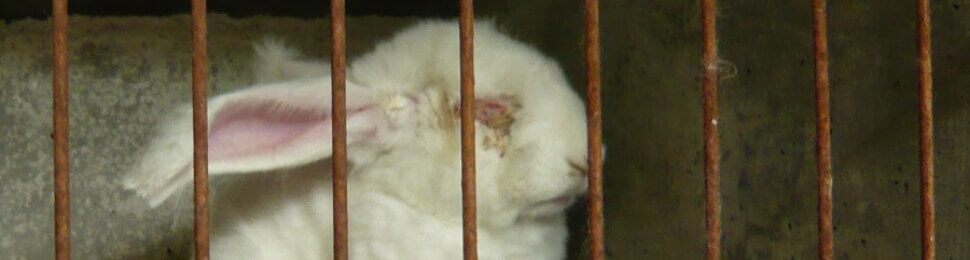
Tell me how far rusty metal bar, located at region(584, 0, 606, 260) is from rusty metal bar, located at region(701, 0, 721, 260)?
6.1 inches

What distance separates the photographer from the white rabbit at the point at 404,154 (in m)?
2.14

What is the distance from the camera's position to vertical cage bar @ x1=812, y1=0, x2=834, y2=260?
1.74 m

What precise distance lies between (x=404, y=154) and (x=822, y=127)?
2.66 feet

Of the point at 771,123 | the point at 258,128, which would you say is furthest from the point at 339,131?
the point at 771,123

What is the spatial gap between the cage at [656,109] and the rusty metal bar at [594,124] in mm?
296

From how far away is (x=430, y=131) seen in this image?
7.38 feet

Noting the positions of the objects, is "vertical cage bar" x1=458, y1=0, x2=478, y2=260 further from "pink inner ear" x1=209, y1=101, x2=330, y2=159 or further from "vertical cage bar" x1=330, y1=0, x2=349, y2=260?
"pink inner ear" x1=209, y1=101, x2=330, y2=159

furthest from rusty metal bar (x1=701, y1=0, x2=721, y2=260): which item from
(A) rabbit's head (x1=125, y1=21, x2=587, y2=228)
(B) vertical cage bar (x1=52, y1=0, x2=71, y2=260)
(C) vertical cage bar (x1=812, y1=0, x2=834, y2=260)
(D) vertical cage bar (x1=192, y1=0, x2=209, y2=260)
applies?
(B) vertical cage bar (x1=52, y1=0, x2=71, y2=260)

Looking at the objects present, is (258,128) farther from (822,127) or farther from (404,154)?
(822,127)

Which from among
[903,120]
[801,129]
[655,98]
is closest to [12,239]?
[655,98]

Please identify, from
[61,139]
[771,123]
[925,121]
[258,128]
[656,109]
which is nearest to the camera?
[61,139]

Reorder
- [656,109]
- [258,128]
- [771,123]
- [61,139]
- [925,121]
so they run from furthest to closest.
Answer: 1. [656,109]
2. [771,123]
3. [258,128]
4. [925,121]
5. [61,139]

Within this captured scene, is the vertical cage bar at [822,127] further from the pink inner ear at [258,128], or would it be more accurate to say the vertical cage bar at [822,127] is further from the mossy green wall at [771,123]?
the pink inner ear at [258,128]

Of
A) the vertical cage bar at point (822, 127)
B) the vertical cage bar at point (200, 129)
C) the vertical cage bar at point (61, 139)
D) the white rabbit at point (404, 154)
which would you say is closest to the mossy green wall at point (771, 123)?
the white rabbit at point (404, 154)
